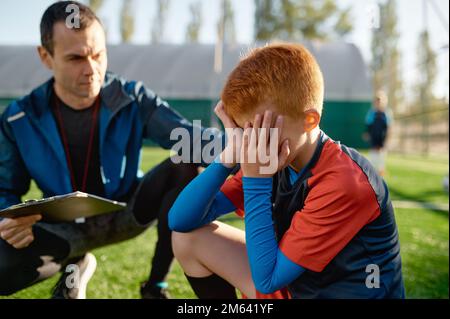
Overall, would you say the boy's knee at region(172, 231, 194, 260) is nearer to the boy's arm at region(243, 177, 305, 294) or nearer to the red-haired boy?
the red-haired boy

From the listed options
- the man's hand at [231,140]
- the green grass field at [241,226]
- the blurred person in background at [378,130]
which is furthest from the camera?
the blurred person in background at [378,130]

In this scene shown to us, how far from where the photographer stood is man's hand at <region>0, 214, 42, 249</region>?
1.63 m

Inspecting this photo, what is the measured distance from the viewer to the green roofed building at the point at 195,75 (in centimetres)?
1769

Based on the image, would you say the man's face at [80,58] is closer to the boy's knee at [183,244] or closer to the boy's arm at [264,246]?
the boy's knee at [183,244]

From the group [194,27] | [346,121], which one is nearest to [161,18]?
[194,27]

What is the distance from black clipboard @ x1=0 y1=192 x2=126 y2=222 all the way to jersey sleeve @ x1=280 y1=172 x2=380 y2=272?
2.44 ft

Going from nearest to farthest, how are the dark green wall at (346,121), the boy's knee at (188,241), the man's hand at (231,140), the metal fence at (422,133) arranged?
the man's hand at (231,140) < the boy's knee at (188,241) < the metal fence at (422,133) < the dark green wall at (346,121)

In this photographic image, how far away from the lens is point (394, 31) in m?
30.1

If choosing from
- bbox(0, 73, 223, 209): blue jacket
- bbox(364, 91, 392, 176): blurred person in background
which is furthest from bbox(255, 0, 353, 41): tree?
bbox(0, 73, 223, 209): blue jacket

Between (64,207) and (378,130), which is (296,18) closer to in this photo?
(378,130)

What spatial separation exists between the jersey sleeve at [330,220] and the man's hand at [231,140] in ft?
0.94

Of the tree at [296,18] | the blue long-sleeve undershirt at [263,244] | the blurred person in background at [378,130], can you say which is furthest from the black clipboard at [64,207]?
the tree at [296,18]

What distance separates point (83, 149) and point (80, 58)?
45cm

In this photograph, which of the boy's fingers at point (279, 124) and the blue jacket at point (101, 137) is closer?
the boy's fingers at point (279, 124)
